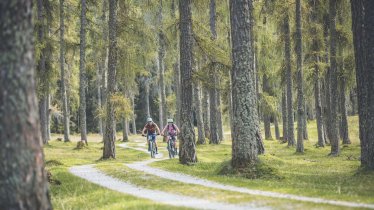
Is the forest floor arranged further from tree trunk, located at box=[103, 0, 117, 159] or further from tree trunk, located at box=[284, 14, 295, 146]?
tree trunk, located at box=[284, 14, 295, 146]

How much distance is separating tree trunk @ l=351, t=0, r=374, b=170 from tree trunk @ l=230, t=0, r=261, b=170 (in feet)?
11.1

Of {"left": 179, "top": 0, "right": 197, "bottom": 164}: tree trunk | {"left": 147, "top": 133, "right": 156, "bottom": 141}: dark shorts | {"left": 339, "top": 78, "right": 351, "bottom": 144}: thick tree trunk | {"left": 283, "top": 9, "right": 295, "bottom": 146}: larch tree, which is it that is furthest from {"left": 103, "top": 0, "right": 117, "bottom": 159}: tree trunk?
{"left": 339, "top": 78, "right": 351, "bottom": 144}: thick tree trunk

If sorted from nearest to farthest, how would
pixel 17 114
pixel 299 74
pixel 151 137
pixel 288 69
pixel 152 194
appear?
1. pixel 17 114
2. pixel 152 194
3. pixel 151 137
4. pixel 299 74
5. pixel 288 69

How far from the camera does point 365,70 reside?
1437 cm

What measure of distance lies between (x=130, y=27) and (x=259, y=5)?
32.1 ft

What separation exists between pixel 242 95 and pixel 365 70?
3.91 meters

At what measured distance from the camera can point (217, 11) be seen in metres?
34.8

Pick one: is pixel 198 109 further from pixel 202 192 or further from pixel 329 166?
pixel 202 192

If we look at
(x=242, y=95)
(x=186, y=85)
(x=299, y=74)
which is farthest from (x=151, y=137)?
(x=242, y=95)

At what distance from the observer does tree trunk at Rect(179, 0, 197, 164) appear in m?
18.0

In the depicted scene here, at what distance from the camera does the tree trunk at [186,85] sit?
59.1ft

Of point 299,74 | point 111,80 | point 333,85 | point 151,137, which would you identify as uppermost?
point 299,74

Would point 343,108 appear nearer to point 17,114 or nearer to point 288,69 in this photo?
point 288,69

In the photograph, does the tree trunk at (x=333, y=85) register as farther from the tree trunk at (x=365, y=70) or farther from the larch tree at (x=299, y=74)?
the tree trunk at (x=365, y=70)
